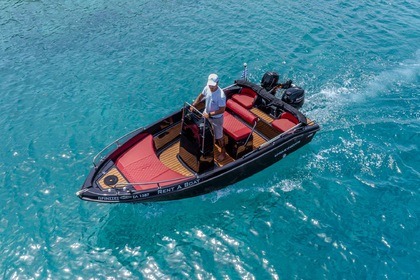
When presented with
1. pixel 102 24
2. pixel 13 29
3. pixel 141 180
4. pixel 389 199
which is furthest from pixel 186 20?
pixel 389 199

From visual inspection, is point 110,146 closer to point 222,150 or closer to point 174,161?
point 174,161

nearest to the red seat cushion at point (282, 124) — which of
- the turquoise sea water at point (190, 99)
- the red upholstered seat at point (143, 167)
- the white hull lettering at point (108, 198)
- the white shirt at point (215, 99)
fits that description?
the turquoise sea water at point (190, 99)

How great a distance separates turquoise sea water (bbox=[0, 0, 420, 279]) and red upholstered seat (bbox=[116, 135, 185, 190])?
4.38 ft

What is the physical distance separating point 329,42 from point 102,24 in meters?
17.3

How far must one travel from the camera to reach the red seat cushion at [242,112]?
14.2 m

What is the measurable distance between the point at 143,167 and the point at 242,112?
5.21 metres

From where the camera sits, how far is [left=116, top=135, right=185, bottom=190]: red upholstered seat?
464 inches

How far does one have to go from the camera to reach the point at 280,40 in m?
22.2

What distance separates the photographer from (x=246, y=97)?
15703 mm

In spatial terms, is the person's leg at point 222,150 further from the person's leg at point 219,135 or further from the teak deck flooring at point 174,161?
the teak deck flooring at point 174,161

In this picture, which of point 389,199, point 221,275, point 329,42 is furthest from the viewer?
point 329,42

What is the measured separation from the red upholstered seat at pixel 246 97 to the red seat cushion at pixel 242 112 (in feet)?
1.26

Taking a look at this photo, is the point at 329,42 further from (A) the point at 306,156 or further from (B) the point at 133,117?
(B) the point at 133,117

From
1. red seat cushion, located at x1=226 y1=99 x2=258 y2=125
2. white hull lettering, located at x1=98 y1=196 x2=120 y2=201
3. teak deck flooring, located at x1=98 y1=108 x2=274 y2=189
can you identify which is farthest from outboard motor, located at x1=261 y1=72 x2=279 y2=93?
white hull lettering, located at x1=98 y1=196 x2=120 y2=201
